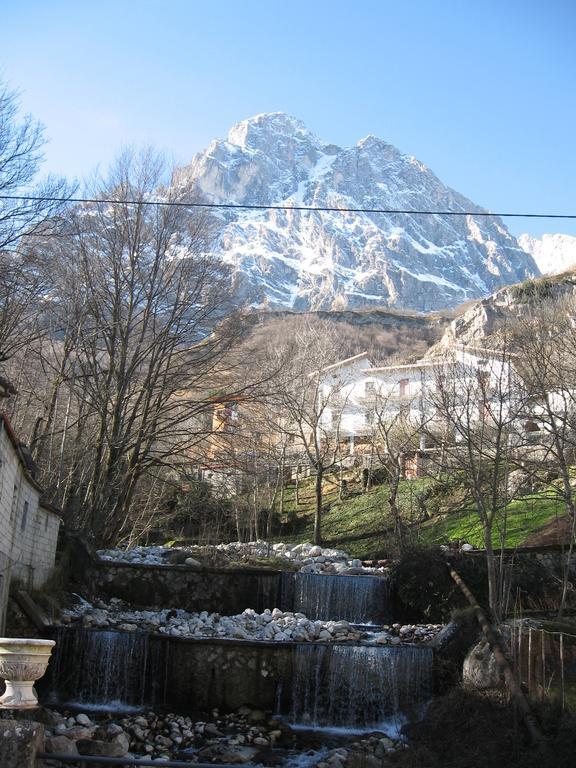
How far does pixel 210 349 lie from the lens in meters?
24.8

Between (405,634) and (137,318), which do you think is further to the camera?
(137,318)

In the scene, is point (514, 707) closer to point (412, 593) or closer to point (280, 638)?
point (280, 638)

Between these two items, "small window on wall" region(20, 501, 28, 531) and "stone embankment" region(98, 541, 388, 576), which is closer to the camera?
"small window on wall" region(20, 501, 28, 531)

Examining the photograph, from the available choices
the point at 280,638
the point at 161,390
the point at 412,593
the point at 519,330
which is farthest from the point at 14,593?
the point at 519,330

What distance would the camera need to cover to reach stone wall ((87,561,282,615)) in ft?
62.1

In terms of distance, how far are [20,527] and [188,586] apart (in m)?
4.99

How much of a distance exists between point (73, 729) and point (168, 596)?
800 centimetres

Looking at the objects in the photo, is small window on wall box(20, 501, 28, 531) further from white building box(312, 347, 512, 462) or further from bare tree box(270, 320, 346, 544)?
white building box(312, 347, 512, 462)

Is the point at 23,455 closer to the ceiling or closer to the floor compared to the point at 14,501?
closer to the ceiling

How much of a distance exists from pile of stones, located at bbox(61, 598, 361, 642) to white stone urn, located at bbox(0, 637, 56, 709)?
27.3 ft

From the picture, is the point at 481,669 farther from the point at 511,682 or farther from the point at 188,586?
the point at 188,586

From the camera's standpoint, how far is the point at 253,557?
22.5 metres

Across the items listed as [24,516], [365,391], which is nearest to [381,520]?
[24,516]

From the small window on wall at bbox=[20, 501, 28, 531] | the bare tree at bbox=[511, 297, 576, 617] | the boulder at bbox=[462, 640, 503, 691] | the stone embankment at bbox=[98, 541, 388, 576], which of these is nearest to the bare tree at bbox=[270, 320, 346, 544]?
the bare tree at bbox=[511, 297, 576, 617]
